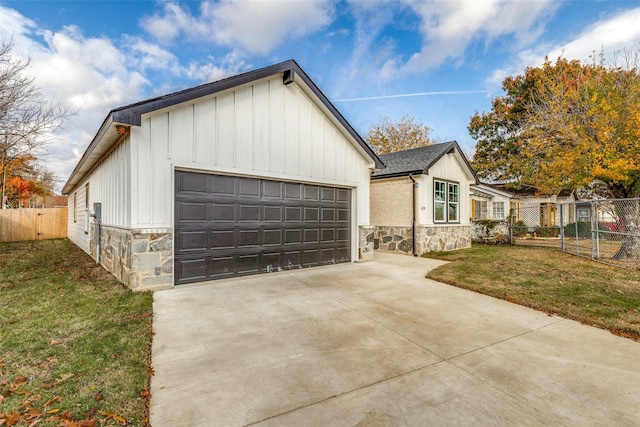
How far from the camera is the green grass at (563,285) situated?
4418mm

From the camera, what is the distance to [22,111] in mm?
8516

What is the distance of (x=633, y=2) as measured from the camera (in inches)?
332

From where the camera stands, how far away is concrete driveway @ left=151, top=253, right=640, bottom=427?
2199mm

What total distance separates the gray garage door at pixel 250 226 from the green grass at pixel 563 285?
10.4ft

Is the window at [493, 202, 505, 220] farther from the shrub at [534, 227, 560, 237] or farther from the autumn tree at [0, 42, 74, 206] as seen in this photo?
the autumn tree at [0, 42, 74, 206]

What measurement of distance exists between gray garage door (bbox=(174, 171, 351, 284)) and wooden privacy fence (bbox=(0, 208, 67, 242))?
16.6 meters

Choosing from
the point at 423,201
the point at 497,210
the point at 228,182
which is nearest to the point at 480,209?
the point at 497,210

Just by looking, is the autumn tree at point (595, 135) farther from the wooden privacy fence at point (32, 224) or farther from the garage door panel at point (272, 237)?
the wooden privacy fence at point (32, 224)

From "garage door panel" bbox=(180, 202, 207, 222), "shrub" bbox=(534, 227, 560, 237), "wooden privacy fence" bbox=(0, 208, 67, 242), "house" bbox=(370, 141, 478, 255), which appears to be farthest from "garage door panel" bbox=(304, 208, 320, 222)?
"shrub" bbox=(534, 227, 560, 237)

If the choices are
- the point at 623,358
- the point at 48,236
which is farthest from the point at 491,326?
the point at 48,236

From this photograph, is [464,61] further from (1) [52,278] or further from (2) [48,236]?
(2) [48,236]

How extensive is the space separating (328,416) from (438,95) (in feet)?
77.5

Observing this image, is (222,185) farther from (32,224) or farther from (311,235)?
(32,224)

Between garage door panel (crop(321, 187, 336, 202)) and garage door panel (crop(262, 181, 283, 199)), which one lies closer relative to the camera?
garage door panel (crop(262, 181, 283, 199))
